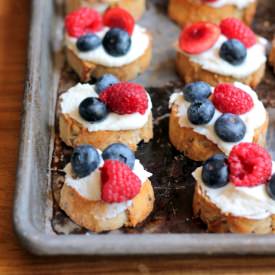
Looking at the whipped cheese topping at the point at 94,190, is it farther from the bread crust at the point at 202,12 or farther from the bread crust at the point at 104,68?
the bread crust at the point at 202,12

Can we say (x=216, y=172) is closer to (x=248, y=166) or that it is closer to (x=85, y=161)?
(x=248, y=166)

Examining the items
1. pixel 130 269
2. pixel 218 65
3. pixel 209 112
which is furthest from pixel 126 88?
pixel 130 269

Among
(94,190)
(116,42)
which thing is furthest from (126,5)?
(94,190)

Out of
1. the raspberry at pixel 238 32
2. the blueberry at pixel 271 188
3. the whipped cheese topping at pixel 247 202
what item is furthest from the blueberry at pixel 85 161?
the raspberry at pixel 238 32

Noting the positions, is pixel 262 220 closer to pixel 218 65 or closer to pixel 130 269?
pixel 130 269

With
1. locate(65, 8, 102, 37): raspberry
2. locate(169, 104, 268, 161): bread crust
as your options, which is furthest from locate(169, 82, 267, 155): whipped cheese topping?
locate(65, 8, 102, 37): raspberry

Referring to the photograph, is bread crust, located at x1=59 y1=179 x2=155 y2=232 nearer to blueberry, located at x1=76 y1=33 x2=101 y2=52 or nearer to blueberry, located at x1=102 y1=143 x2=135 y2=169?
blueberry, located at x1=102 y1=143 x2=135 y2=169
